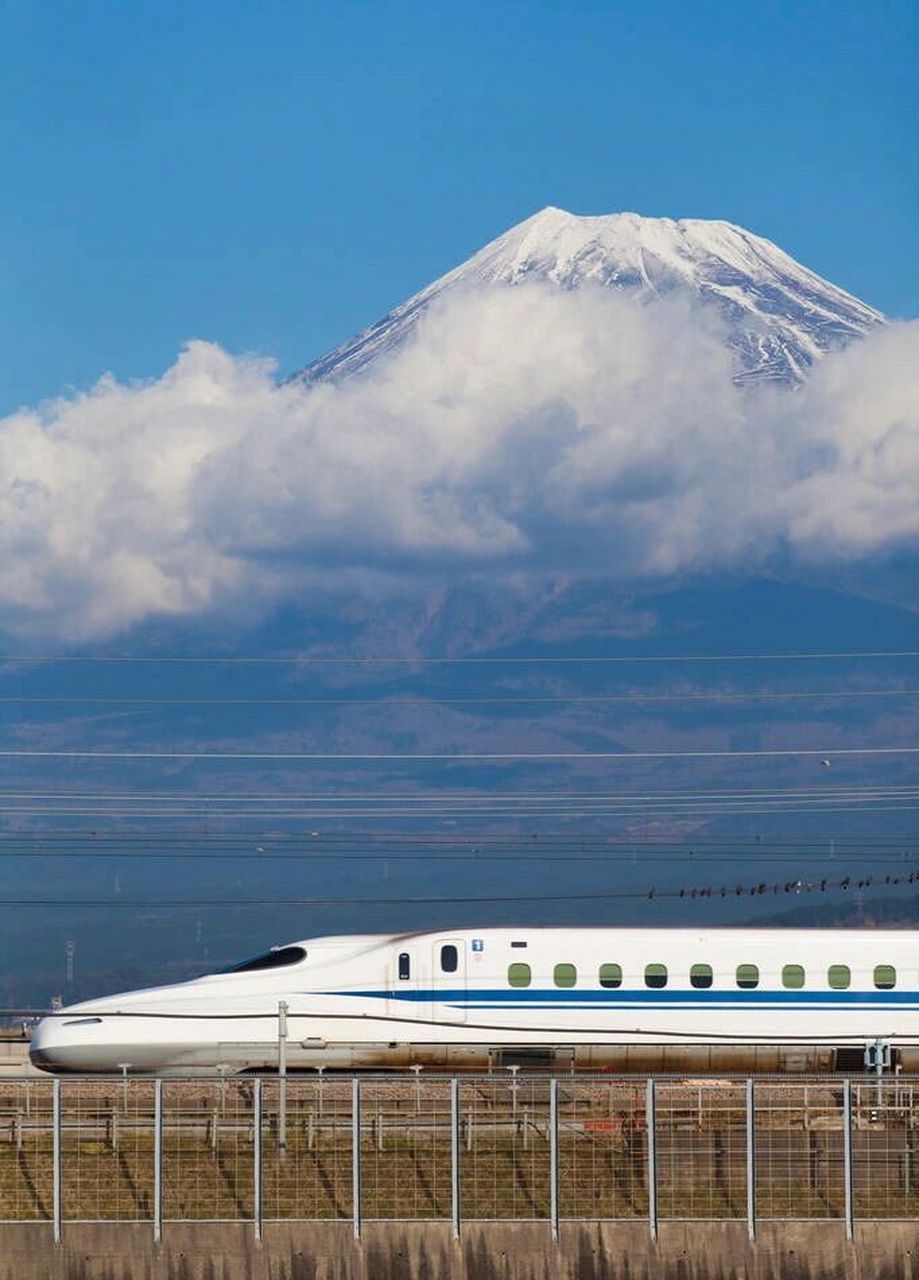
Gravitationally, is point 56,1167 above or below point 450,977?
below

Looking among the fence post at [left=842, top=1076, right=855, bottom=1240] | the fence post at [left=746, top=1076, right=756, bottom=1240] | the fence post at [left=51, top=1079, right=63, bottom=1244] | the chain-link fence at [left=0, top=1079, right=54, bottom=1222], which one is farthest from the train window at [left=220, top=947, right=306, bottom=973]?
the fence post at [left=842, top=1076, right=855, bottom=1240]

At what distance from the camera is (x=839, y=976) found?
2453 inches

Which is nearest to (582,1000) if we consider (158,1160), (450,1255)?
(450,1255)

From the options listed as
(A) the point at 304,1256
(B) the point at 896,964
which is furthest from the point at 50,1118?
(B) the point at 896,964

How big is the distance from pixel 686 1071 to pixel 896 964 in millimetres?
6422

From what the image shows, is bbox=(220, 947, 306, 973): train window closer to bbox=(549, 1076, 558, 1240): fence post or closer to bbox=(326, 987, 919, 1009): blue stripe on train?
bbox=(326, 987, 919, 1009): blue stripe on train

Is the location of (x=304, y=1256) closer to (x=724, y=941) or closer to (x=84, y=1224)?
(x=84, y=1224)

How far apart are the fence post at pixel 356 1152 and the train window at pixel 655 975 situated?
67.8 feet

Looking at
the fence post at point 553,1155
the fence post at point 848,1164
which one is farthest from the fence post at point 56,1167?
the fence post at point 848,1164

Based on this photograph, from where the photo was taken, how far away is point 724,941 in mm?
62562

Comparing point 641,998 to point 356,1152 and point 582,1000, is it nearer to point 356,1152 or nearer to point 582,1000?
point 582,1000

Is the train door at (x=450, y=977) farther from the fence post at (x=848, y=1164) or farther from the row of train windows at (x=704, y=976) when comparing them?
the fence post at (x=848, y=1164)

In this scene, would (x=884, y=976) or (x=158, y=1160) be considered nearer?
(x=158, y=1160)

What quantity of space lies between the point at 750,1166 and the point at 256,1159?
29.5 feet
